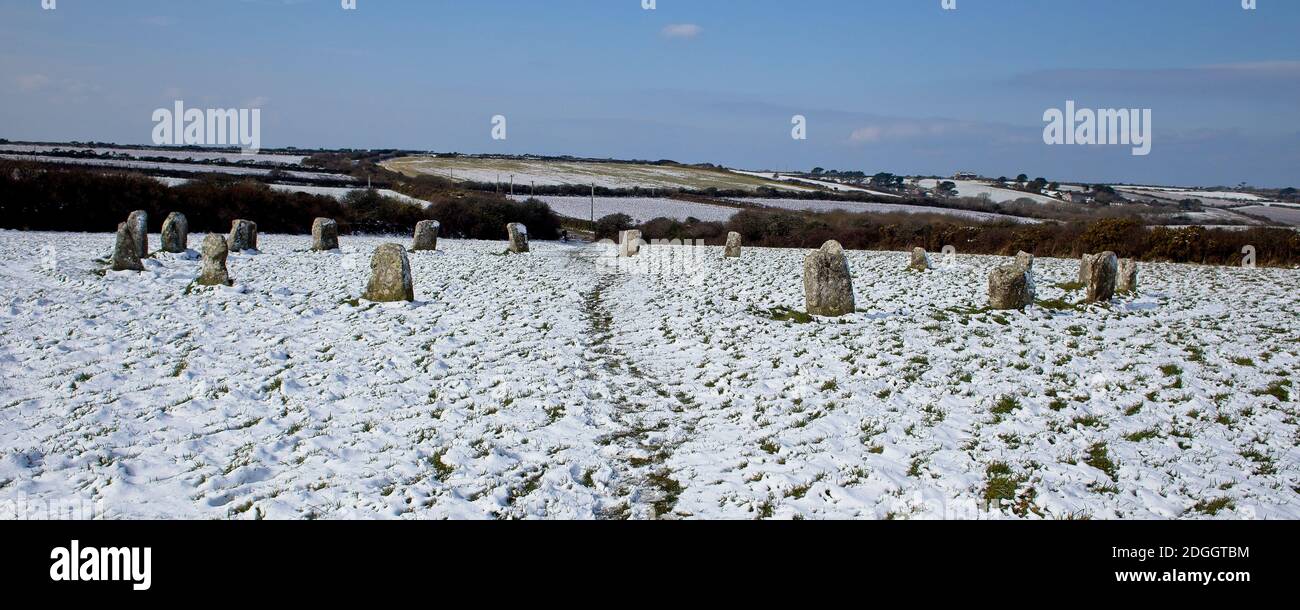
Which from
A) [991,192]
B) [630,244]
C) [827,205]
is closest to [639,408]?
[630,244]

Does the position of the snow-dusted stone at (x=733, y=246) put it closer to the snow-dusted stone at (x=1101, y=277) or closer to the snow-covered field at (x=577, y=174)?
the snow-dusted stone at (x=1101, y=277)

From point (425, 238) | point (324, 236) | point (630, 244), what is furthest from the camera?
point (630, 244)

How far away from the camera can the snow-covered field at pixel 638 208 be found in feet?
180

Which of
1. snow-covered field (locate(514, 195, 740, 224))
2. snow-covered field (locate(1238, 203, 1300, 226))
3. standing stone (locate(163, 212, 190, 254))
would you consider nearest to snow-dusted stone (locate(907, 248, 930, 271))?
standing stone (locate(163, 212, 190, 254))

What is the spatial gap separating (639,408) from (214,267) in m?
12.5

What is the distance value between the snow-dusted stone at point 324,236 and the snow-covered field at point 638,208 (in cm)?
2785

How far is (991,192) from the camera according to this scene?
72.2m

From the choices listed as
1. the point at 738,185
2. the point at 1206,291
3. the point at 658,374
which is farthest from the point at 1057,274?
the point at 738,185

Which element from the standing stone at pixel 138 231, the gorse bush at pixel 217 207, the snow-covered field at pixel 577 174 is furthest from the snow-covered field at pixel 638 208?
the standing stone at pixel 138 231

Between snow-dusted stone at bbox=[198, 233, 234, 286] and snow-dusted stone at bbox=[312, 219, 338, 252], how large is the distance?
9982mm

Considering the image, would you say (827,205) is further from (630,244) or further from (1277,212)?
(630,244)
